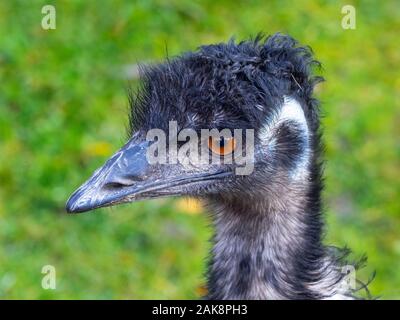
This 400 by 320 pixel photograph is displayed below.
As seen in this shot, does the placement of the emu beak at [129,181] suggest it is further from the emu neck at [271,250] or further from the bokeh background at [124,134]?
the bokeh background at [124,134]

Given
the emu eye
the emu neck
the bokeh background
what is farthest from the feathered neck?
the bokeh background

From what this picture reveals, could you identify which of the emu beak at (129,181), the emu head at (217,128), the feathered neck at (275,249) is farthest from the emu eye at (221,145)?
the feathered neck at (275,249)

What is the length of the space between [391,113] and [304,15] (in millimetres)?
1004

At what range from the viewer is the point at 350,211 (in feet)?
21.6

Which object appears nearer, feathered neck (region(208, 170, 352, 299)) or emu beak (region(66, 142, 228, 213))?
emu beak (region(66, 142, 228, 213))

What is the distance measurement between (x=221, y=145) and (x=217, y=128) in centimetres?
8

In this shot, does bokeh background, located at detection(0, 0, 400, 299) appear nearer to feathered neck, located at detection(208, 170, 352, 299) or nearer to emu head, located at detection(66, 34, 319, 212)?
feathered neck, located at detection(208, 170, 352, 299)

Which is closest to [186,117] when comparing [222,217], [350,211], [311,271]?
[222,217]

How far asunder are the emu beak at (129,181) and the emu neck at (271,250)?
0.27 m

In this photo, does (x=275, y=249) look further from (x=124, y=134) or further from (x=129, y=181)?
(x=124, y=134)

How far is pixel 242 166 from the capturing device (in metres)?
3.72

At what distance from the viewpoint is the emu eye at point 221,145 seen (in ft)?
11.9

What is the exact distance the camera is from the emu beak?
11.5 feet
